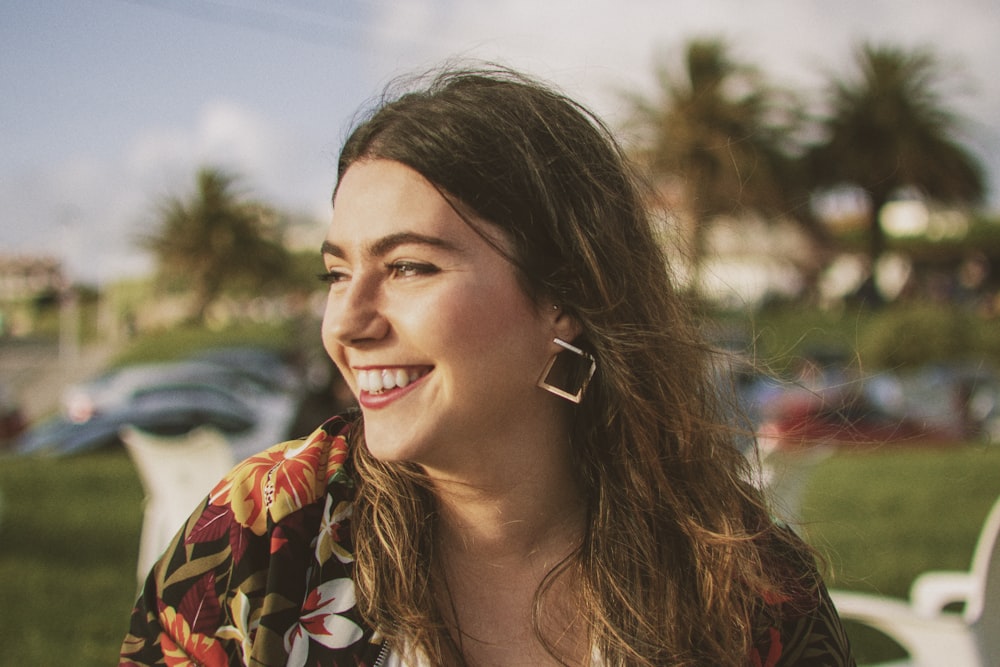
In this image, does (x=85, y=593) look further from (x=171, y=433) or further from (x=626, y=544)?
(x=171, y=433)

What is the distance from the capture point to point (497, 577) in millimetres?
1858

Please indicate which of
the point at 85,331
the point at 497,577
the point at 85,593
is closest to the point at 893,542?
the point at 85,593

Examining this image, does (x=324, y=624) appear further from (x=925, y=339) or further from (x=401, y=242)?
(x=925, y=339)

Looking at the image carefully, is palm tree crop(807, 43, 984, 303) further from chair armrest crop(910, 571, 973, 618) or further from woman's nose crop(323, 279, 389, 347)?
woman's nose crop(323, 279, 389, 347)

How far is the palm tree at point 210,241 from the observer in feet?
108

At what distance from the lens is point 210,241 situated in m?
33.2

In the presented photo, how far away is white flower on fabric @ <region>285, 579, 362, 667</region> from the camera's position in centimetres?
164

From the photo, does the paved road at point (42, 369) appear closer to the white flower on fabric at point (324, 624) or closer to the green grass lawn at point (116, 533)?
the green grass lawn at point (116, 533)

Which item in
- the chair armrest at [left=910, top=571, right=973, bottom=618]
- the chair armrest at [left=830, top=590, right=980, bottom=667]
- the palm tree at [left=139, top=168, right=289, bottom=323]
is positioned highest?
the palm tree at [left=139, top=168, right=289, bottom=323]

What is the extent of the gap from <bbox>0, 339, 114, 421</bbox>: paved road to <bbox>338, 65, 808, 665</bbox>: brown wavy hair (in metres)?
26.5

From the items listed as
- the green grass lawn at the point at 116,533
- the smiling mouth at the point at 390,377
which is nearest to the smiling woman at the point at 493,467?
the smiling mouth at the point at 390,377

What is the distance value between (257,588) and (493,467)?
Result: 0.50m

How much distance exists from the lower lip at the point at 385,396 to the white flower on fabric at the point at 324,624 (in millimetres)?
336

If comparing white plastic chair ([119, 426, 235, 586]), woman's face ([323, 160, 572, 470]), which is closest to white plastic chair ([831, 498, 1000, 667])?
woman's face ([323, 160, 572, 470])
